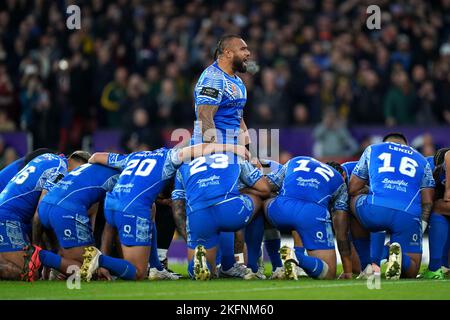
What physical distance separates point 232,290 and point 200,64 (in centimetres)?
1195

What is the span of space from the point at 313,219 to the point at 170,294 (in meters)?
2.27

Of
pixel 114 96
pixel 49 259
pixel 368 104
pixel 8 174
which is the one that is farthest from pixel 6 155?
pixel 49 259

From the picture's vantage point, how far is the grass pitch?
902 centimetres

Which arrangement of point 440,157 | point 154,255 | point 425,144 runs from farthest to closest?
point 425,144 → point 440,157 → point 154,255

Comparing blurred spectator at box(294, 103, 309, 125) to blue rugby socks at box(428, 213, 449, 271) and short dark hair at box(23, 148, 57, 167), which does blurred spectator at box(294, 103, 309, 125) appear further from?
blue rugby socks at box(428, 213, 449, 271)

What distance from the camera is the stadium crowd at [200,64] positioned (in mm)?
19875

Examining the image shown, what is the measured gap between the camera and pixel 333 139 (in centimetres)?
1928

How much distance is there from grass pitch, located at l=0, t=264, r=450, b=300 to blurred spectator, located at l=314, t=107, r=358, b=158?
8462mm

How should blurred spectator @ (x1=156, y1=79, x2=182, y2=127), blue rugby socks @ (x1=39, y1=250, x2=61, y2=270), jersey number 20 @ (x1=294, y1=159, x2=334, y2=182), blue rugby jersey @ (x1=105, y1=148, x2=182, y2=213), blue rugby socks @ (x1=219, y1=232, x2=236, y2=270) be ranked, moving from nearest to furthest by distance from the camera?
blue rugby socks @ (x1=39, y1=250, x2=61, y2=270), blue rugby jersey @ (x1=105, y1=148, x2=182, y2=213), jersey number 20 @ (x1=294, y1=159, x2=334, y2=182), blue rugby socks @ (x1=219, y1=232, x2=236, y2=270), blurred spectator @ (x1=156, y1=79, x2=182, y2=127)

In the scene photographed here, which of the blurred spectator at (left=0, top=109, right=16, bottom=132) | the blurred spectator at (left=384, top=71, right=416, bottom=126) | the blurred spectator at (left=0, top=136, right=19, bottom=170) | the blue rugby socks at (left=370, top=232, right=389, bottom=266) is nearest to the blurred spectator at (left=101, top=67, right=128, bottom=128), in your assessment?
the blurred spectator at (left=0, top=109, right=16, bottom=132)

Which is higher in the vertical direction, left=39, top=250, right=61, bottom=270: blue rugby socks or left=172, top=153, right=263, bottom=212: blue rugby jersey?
left=172, top=153, right=263, bottom=212: blue rugby jersey

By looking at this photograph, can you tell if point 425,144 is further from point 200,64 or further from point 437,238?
point 437,238
